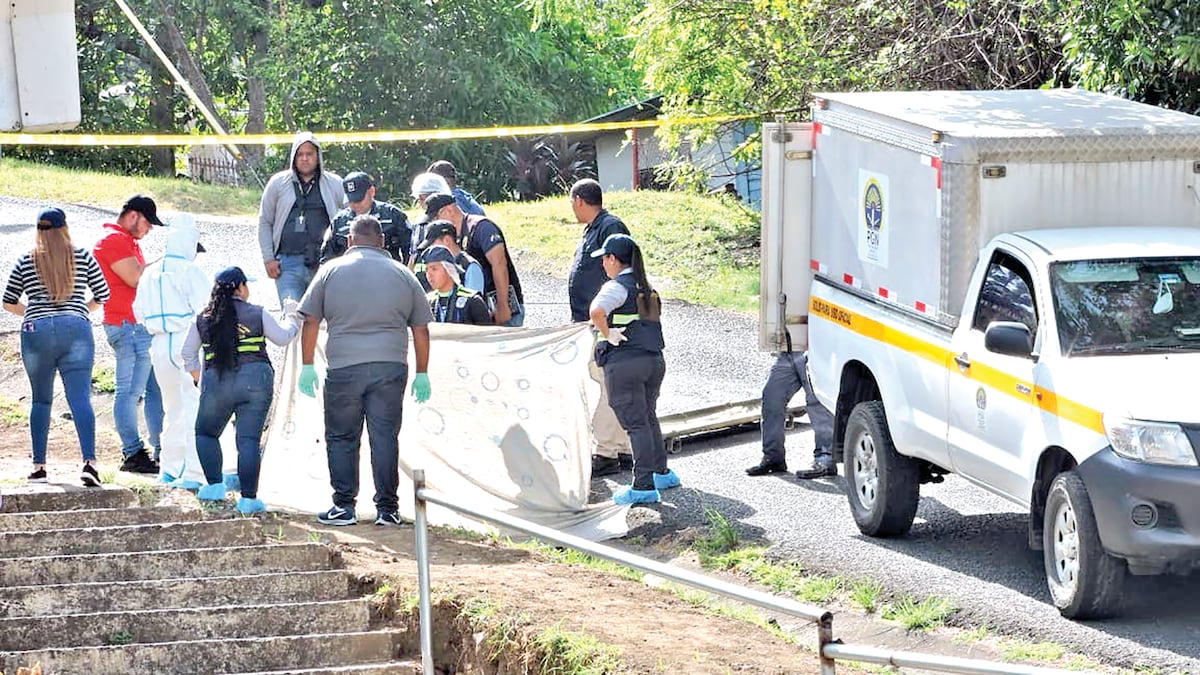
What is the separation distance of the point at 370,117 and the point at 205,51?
3.90m

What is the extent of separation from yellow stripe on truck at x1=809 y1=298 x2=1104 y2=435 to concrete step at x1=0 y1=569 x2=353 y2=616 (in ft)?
10.7

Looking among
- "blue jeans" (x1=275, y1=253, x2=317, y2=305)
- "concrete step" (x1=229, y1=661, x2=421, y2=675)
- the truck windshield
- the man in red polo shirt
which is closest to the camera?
"concrete step" (x1=229, y1=661, x2=421, y2=675)

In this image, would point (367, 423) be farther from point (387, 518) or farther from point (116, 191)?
point (116, 191)

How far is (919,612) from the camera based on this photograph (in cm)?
867

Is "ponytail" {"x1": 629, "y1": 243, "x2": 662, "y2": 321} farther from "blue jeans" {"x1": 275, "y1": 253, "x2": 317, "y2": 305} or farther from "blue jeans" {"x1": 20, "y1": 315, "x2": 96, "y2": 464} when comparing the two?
"blue jeans" {"x1": 20, "y1": 315, "x2": 96, "y2": 464}

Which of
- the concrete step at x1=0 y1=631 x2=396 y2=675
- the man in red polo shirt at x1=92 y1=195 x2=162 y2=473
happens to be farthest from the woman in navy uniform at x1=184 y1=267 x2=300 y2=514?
the concrete step at x1=0 y1=631 x2=396 y2=675

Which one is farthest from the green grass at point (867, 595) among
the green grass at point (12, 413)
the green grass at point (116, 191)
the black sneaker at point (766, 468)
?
the green grass at point (116, 191)

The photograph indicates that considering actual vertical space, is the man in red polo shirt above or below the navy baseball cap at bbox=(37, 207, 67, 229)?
below

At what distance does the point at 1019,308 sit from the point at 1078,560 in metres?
1.42

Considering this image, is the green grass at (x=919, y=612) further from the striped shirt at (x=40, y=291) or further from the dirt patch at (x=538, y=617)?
the striped shirt at (x=40, y=291)

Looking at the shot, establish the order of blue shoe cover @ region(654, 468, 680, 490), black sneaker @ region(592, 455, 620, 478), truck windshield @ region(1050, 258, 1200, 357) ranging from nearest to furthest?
1. truck windshield @ region(1050, 258, 1200, 357)
2. blue shoe cover @ region(654, 468, 680, 490)
3. black sneaker @ region(592, 455, 620, 478)

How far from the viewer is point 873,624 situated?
8.77 metres

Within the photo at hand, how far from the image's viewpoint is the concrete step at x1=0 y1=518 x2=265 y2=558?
31.3 feet

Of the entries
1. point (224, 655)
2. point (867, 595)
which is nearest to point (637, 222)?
point (867, 595)
